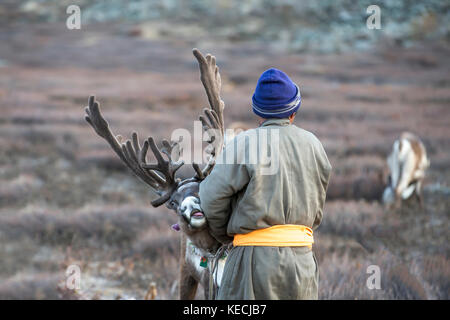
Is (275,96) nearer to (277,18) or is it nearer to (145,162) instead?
(145,162)

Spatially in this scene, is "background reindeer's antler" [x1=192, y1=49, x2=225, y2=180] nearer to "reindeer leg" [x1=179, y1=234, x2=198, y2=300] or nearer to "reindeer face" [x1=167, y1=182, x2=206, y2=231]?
"reindeer face" [x1=167, y1=182, x2=206, y2=231]

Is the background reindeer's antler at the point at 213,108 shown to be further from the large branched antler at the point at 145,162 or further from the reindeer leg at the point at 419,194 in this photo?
the reindeer leg at the point at 419,194

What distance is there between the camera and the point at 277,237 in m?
2.69

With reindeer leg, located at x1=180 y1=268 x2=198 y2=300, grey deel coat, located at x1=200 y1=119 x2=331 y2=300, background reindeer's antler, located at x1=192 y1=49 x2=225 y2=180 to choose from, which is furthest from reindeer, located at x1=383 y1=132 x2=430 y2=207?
grey deel coat, located at x1=200 y1=119 x2=331 y2=300

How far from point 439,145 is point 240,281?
33.4 ft

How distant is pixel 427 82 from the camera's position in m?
19.8

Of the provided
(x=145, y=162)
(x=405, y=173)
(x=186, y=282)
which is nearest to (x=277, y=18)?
(x=405, y=173)

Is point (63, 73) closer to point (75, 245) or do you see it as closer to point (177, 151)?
point (75, 245)

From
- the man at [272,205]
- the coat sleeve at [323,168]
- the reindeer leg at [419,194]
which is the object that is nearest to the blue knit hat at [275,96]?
the man at [272,205]

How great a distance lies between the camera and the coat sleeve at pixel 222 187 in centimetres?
266

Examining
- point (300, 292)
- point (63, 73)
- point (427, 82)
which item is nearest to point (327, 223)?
point (300, 292)

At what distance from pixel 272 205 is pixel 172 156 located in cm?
125

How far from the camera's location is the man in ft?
8.72

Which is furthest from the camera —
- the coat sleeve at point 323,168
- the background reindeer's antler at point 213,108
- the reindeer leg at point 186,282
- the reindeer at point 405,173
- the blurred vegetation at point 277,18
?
the blurred vegetation at point 277,18
